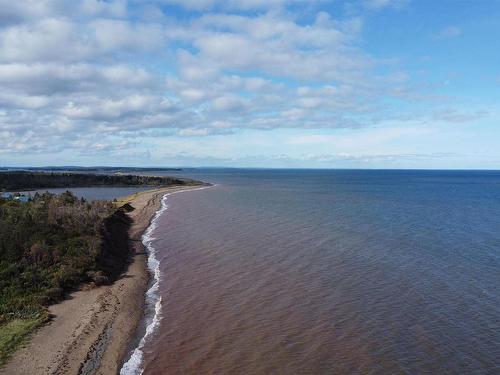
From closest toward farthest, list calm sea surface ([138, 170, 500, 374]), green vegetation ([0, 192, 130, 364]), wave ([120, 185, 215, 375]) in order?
1. wave ([120, 185, 215, 375])
2. calm sea surface ([138, 170, 500, 374])
3. green vegetation ([0, 192, 130, 364])

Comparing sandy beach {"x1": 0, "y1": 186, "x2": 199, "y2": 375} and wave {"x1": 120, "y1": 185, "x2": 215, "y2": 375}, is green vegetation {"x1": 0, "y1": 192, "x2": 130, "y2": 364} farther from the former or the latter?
wave {"x1": 120, "y1": 185, "x2": 215, "y2": 375}

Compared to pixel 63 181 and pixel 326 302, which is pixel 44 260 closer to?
pixel 326 302

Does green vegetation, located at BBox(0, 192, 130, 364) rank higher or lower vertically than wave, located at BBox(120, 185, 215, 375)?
higher

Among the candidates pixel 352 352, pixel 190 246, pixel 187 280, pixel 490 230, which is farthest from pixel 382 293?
pixel 490 230

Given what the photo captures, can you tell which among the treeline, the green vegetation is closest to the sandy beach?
the green vegetation

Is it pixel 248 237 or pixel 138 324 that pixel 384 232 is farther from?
pixel 138 324

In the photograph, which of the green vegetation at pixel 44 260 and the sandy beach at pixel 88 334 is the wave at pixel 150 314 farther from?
the green vegetation at pixel 44 260

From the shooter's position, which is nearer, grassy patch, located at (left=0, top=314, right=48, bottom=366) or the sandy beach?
the sandy beach

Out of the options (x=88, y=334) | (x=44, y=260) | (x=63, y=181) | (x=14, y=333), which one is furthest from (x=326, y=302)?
(x=63, y=181)
